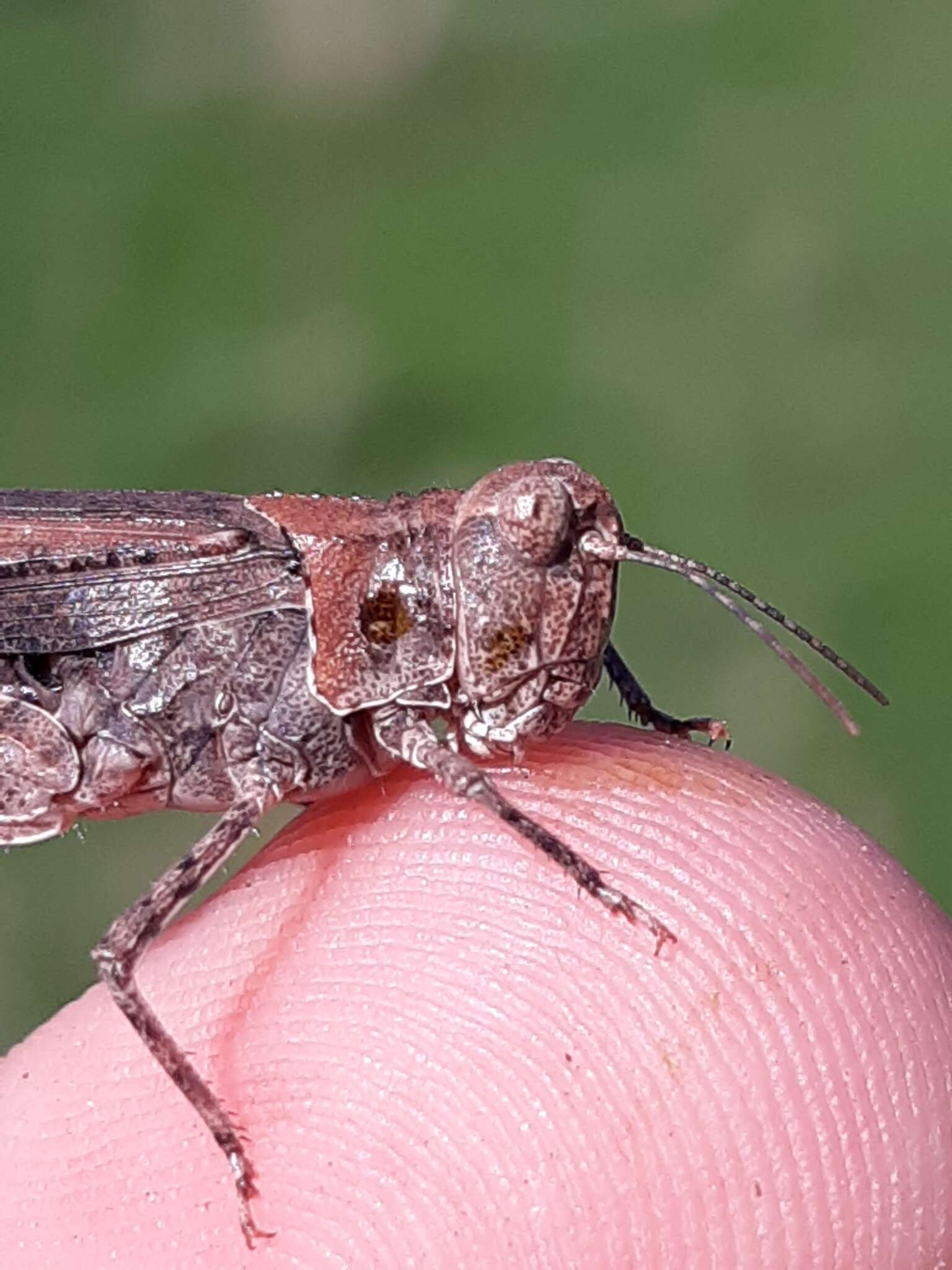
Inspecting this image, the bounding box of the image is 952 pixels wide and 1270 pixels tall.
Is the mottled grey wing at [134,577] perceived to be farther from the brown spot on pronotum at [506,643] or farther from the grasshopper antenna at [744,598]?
the grasshopper antenna at [744,598]

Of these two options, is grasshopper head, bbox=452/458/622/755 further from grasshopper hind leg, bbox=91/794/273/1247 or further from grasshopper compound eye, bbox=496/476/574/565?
grasshopper hind leg, bbox=91/794/273/1247

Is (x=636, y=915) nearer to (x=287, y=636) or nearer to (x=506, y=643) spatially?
(x=506, y=643)

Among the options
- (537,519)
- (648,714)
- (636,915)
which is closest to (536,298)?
(648,714)

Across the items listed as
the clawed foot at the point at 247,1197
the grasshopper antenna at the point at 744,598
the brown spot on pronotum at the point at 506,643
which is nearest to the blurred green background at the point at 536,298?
the grasshopper antenna at the point at 744,598

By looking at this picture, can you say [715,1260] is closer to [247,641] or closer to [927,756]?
[247,641]

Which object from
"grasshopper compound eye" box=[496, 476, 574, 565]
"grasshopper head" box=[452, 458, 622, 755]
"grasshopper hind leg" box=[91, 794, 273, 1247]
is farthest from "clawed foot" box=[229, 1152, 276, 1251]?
"grasshopper compound eye" box=[496, 476, 574, 565]

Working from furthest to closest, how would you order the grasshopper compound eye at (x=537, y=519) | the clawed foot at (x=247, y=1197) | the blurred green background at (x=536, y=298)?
the blurred green background at (x=536, y=298) → the grasshopper compound eye at (x=537, y=519) → the clawed foot at (x=247, y=1197)
